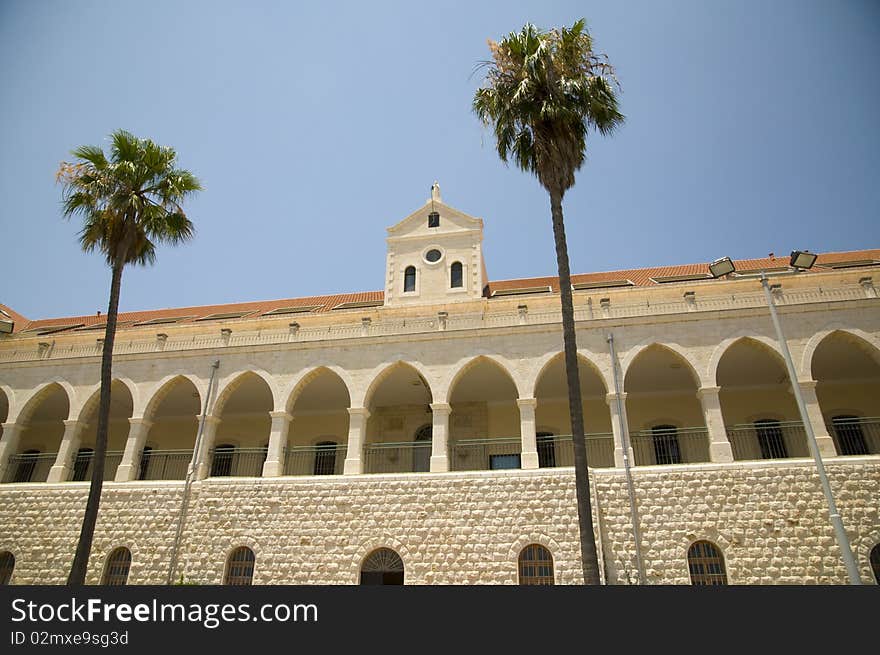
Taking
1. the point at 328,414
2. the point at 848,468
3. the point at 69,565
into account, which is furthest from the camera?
the point at 328,414

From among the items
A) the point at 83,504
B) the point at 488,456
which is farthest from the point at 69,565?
the point at 488,456

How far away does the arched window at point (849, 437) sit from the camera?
18000mm

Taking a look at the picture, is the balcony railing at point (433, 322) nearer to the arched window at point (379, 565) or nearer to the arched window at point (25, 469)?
the arched window at point (25, 469)

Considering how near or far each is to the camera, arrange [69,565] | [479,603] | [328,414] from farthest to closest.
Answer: [328,414], [69,565], [479,603]

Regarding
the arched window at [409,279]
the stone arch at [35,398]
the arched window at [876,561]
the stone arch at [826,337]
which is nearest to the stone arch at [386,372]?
the arched window at [409,279]

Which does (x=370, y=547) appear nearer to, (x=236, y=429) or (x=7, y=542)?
(x=236, y=429)

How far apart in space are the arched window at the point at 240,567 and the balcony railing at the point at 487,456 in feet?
21.1

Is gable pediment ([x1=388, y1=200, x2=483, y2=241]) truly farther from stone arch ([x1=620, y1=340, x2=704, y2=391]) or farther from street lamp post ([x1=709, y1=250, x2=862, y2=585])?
street lamp post ([x1=709, y1=250, x2=862, y2=585])

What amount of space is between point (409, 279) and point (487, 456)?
20.9 feet

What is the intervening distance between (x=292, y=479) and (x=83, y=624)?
34.3 ft

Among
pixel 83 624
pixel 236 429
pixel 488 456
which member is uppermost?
pixel 236 429

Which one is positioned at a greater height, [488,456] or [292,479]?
[488,456]

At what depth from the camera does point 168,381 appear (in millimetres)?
18719

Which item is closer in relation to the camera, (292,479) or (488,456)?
(292,479)
